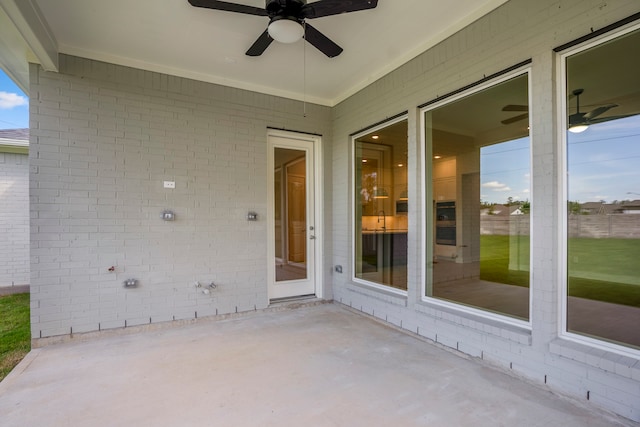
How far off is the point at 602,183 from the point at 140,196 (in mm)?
4816

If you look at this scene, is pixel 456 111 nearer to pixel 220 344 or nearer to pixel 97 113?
pixel 220 344

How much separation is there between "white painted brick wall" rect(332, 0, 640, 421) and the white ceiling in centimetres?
27

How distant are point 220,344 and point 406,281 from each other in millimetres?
2249

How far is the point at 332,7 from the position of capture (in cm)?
221

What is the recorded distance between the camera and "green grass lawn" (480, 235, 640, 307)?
2.49 metres

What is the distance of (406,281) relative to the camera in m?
3.76

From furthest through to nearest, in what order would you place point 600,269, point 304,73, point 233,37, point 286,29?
1. point 304,73
2. point 233,37
3. point 600,269
4. point 286,29

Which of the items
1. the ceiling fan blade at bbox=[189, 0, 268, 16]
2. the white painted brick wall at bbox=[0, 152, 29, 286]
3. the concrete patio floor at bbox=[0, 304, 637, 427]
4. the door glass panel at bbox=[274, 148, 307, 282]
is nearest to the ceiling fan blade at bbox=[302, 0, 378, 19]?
the ceiling fan blade at bbox=[189, 0, 268, 16]

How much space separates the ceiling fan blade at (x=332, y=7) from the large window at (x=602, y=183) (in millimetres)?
1632

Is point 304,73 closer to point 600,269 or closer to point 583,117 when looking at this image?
point 583,117

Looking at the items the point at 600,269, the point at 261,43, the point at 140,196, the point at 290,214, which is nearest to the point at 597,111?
the point at 600,269

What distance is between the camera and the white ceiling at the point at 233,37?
279 cm

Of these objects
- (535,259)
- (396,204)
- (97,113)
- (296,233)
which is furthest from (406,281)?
(97,113)

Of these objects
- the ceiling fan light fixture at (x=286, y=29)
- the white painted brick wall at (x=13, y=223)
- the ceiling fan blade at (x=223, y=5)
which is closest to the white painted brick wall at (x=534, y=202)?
the ceiling fan light fixture at (x=286, y=29)
